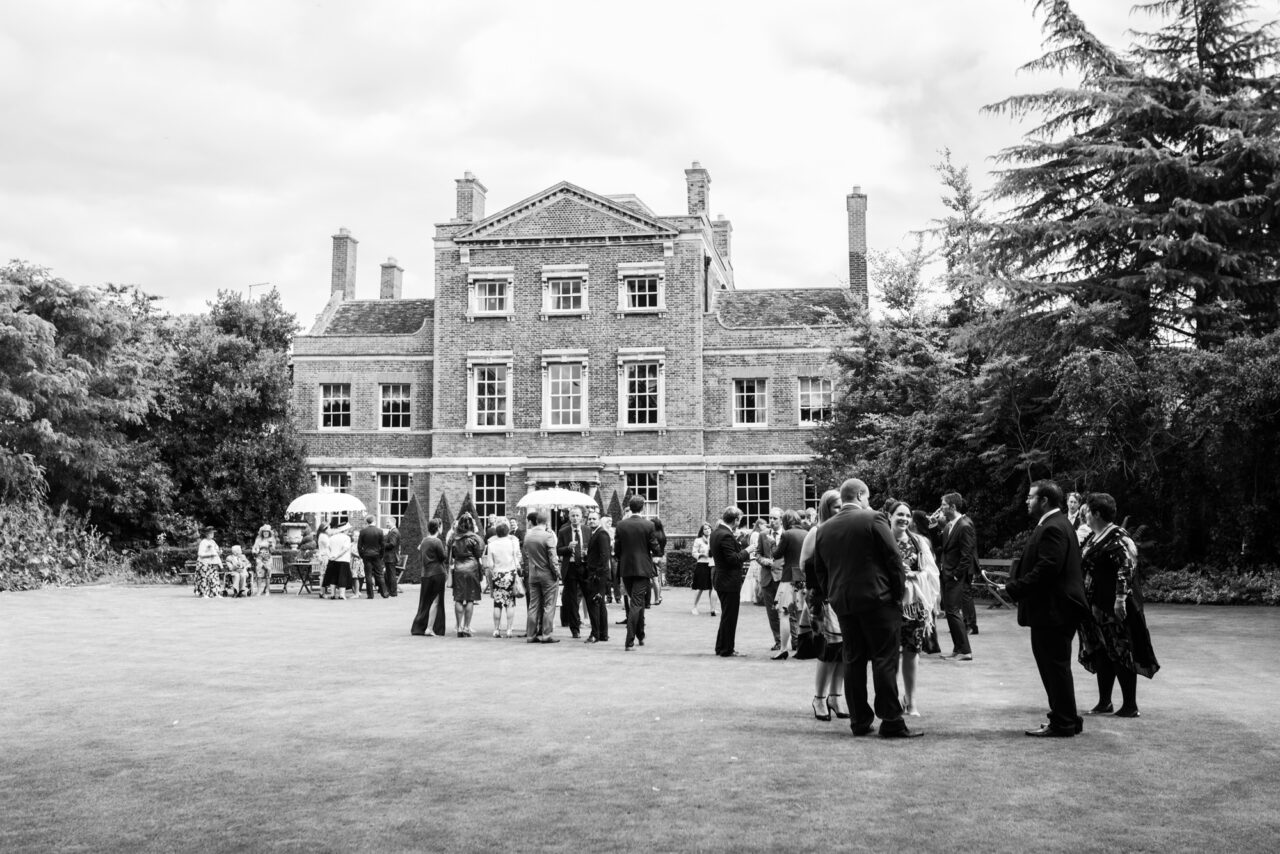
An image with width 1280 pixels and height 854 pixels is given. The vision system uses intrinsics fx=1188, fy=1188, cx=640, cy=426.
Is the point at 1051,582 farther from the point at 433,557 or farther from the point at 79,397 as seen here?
the point at 79,397

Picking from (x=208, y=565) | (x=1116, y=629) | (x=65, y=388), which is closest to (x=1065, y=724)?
(x=1116, y=629)

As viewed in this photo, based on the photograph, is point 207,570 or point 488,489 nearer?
point 207,570

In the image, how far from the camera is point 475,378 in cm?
4019

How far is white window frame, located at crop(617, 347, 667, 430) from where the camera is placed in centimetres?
3928

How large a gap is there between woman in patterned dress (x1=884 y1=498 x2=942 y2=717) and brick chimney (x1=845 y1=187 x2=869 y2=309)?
33.7 meters

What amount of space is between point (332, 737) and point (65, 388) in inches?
1013

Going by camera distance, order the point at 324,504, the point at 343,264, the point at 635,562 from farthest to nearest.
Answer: the point at 343,264, the point at 324,504, the point at 635,562

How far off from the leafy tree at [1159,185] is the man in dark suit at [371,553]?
47.4 feet

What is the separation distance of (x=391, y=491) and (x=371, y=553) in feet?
47.1

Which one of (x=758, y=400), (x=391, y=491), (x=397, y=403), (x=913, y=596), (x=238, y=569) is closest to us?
(x=913, y=596)

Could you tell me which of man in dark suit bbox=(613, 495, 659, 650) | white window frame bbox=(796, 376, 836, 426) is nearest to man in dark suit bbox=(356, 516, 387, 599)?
man in dark suit bbox=(613, 495, 659, 650)

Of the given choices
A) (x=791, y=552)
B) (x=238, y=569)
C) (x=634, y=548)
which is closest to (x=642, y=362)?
(x=238, y=569)

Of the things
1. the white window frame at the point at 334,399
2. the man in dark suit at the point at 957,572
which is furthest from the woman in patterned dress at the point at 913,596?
the white window frame at the point at 334,399

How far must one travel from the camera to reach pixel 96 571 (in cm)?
3212
